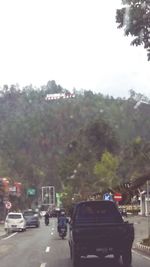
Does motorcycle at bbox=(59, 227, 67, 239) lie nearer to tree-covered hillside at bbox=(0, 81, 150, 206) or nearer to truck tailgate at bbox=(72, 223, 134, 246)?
truck tailgate at bbox=(72, 223, 134, 246)

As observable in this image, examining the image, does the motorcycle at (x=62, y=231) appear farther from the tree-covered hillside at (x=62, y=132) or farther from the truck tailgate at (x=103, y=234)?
the tree-covered hillside at (x=62, y=132)

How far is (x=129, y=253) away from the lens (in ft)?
61.0

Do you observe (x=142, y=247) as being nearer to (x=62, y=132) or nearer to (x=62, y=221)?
(x=62, y=221)

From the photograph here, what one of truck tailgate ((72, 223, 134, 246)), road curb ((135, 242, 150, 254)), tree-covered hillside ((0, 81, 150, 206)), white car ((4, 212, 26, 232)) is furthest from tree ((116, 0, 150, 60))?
tree-covered hillside ((0, 81, 150, 206))

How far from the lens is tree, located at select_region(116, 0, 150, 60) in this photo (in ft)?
49.9

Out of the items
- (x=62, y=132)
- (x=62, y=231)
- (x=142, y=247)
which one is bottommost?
(x=142, y=247)

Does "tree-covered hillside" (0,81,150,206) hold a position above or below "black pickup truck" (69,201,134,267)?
above

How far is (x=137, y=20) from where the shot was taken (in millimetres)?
15398

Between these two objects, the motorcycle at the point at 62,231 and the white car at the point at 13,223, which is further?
the white car at the point at 13,223

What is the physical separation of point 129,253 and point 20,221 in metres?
Answer: 32.7

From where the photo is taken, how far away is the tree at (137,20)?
599 inches

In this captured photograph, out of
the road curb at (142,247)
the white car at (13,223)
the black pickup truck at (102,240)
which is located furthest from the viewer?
the white car at (13,223)

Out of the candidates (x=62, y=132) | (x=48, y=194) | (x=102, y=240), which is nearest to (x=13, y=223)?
(x=102, y=240)

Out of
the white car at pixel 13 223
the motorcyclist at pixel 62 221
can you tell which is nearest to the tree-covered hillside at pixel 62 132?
the white car at pixel 13 223
